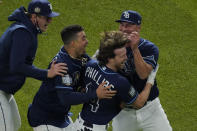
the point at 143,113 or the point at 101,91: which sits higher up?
the point at 101,91

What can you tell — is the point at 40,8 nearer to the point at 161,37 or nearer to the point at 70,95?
the point at 70,95

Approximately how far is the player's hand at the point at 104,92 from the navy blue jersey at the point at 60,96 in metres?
0.10

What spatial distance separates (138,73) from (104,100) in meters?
0.80

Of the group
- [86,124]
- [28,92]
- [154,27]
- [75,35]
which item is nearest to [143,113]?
[86,124]

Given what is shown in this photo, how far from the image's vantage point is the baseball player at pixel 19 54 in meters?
5.58

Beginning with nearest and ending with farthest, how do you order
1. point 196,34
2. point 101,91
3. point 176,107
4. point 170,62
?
point 101,91, point 176,107, point 170,62, point 196,34

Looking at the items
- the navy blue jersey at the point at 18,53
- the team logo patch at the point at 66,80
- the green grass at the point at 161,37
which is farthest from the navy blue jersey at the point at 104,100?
the green grass at the point at 161,37

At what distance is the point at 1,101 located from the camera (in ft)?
19.7

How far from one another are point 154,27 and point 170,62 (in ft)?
4.74

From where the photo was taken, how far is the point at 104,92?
203 inches

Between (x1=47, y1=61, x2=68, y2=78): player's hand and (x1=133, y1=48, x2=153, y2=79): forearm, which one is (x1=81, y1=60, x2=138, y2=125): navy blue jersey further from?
(x1=133, y1=48, x2=153, y2=79): forearm

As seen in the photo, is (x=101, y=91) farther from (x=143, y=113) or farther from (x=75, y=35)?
(x=143, y=113)

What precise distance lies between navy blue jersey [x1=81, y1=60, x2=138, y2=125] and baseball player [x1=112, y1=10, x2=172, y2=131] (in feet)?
1.84

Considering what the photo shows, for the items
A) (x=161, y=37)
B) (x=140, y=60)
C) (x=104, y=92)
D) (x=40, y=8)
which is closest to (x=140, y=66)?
(x=140, y=60)
